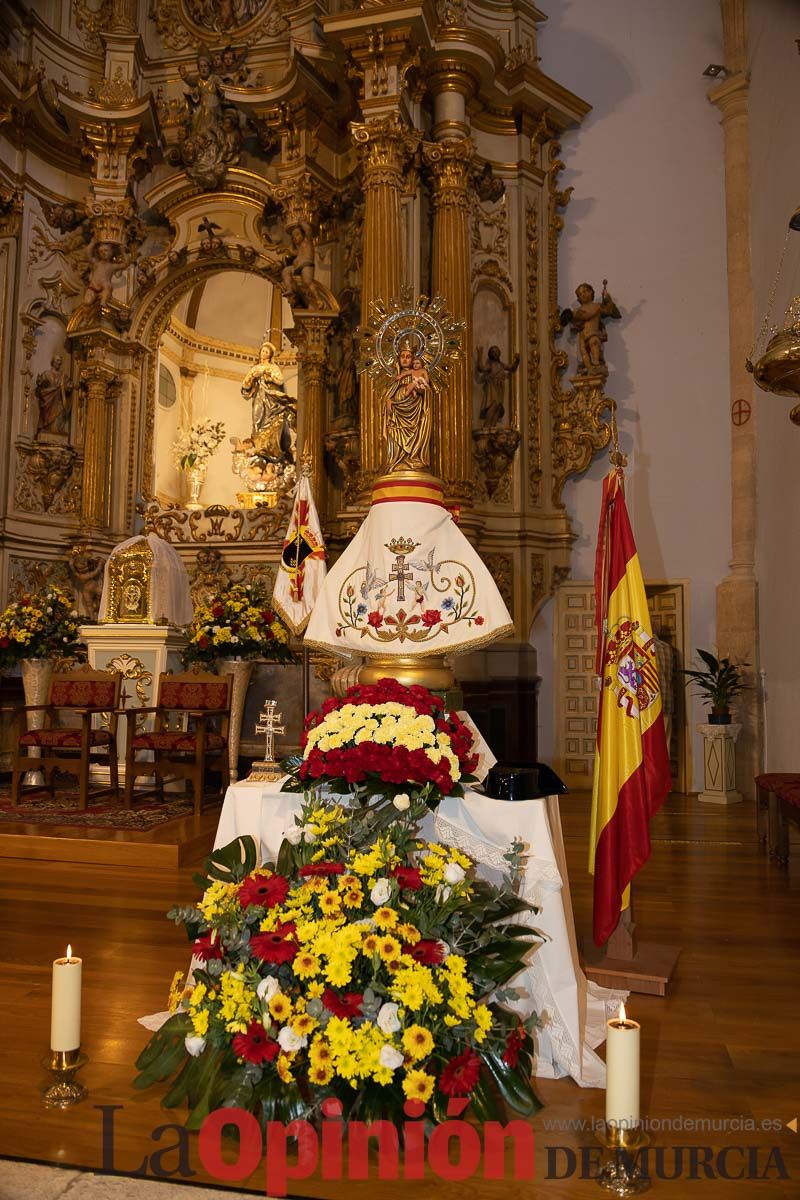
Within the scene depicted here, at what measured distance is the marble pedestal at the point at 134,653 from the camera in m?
8.24

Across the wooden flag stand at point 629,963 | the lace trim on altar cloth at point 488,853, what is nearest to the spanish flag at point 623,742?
the wooden flag stand at point 629,963

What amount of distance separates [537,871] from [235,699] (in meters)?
5.77

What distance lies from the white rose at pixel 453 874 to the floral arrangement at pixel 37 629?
253 inches

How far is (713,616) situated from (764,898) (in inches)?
199

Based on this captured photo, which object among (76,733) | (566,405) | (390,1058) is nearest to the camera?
(390,1058)

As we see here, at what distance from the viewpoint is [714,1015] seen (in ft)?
10.9

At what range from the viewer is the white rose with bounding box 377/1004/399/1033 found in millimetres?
2379

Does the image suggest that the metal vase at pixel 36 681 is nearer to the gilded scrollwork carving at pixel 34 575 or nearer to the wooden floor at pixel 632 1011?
the gilded scrollwork carving at pixel 34 575

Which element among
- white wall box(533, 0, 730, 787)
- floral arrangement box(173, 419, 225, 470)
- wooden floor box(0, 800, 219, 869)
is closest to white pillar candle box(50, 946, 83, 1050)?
wooden floor box(0, 800, 219, 869)

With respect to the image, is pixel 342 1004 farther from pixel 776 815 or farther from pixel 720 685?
pixel 720 685

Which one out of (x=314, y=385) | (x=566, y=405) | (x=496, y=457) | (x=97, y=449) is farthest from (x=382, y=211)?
(x=97, y=449)

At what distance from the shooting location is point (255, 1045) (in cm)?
242

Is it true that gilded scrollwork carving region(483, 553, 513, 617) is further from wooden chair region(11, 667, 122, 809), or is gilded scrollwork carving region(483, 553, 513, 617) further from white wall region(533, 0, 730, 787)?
wooden chair region(11, 667, 122, 809)

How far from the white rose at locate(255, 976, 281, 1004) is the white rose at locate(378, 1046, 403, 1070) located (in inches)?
13.1
